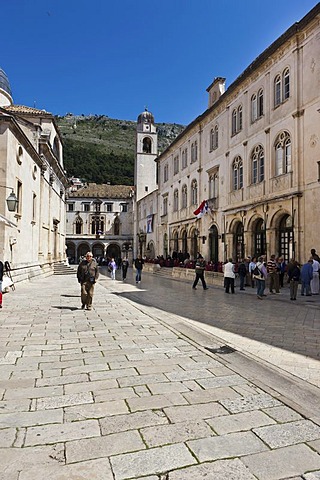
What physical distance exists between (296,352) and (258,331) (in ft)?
5.74

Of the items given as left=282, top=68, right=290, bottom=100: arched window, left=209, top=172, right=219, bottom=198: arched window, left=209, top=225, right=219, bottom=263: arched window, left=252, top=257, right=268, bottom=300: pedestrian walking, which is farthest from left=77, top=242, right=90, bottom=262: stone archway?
left=252, top=257, right=268, bottom=300: pedestrian walking

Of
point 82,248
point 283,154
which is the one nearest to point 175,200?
point 283,154

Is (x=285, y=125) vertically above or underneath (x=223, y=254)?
above

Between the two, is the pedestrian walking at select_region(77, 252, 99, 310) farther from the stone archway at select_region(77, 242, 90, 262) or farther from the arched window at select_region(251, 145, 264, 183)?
the stone archway at select_region(77, 242, 90, 262)

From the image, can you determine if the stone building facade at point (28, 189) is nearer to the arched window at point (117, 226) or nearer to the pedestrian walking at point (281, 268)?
the pedestrian walking at point (281, 268)

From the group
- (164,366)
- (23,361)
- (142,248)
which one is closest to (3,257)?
(23,361)

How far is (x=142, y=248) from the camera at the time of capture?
53406mm

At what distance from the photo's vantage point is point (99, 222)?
68.2m

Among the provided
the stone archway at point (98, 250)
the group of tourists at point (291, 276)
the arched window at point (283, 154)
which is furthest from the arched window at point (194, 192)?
the stone archway at point (98, 250)

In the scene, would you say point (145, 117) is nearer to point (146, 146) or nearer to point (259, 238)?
point (146, 146)

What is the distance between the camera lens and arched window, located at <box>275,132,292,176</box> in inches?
753

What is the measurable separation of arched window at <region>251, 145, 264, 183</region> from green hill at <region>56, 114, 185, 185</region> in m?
79.8

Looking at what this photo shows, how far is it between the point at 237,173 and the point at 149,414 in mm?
22798

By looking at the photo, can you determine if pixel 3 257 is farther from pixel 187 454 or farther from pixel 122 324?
pixel 187 454
